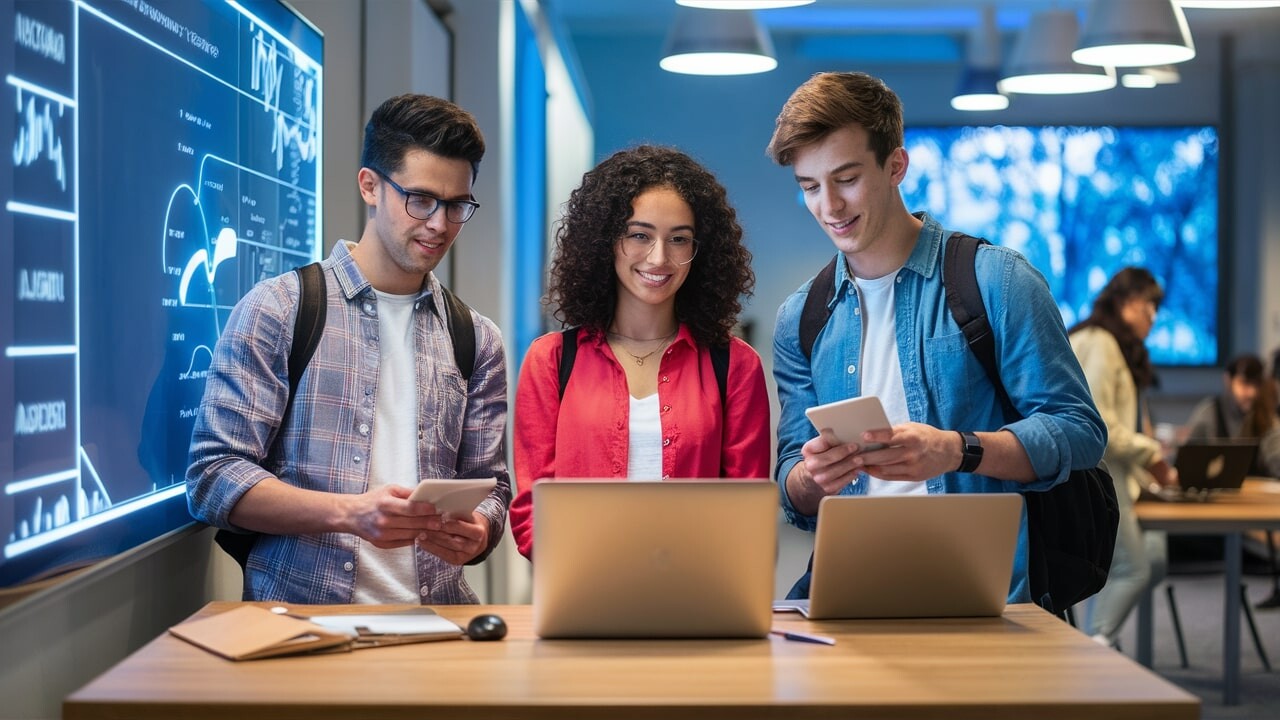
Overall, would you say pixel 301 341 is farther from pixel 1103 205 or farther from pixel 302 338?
pixel 1103 205

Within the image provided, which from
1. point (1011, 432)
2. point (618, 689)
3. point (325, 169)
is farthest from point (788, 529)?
point (618, 689)

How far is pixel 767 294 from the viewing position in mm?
9992

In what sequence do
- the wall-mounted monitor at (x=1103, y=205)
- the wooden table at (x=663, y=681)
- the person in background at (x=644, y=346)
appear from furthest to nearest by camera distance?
the wall-mounted monitor at (x=1103, y=205) → the person in background at (x=644, y=346) → the wooden table at (x=663, y=681)

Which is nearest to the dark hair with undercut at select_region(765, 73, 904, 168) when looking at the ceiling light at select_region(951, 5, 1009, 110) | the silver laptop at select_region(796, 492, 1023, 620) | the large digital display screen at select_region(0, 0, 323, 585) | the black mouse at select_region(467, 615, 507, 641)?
the silver laptop at select_region(796, 492, 1023, 620)

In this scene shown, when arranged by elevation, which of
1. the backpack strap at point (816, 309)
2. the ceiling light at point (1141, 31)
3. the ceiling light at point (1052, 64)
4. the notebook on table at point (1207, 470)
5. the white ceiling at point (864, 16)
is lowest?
the notebook on table at point (1207, 470)

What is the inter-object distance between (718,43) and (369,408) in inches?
127

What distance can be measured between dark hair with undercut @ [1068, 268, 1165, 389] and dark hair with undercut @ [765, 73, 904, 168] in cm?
283

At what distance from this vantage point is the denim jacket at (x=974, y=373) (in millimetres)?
2324

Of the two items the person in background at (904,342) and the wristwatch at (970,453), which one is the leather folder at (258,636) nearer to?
the person in background at (904,342)

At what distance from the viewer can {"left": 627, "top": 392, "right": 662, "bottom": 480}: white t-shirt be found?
2.52m

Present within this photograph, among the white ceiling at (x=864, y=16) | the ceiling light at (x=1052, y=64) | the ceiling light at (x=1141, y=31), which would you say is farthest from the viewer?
the white ceiling at (x=864, y=16)

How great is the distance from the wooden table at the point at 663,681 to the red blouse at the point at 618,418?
2.05ft

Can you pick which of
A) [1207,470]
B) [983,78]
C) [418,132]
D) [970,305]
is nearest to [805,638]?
[970,305]

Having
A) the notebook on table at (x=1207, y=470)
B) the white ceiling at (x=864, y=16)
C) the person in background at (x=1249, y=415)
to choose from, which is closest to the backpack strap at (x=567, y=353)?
the notebook on table at (x=1207, y=470)
